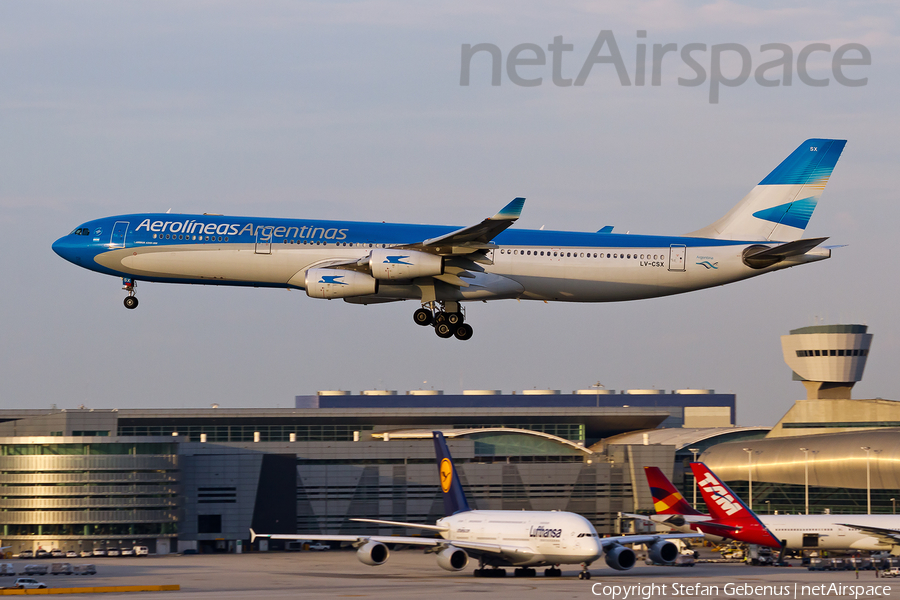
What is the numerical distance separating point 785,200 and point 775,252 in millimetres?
5070

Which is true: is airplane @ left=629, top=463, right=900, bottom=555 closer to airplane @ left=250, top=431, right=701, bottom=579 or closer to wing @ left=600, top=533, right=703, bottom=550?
wing @ left=600, top=533, right=703, bottom=550

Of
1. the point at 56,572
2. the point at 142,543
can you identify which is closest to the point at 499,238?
the point at 56,572

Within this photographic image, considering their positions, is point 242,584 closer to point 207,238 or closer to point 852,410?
point 207,238

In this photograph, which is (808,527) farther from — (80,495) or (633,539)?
(80,495)

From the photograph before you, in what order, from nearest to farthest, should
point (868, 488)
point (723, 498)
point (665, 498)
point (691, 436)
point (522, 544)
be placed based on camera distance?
point (522, 544) → point (723, 498) → point (665, 498) → point (868, 488) → point (691, 436)

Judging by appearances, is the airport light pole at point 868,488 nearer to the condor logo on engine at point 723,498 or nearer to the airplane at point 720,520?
the airplane at point 720,520

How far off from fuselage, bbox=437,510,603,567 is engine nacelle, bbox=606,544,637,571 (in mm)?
1174

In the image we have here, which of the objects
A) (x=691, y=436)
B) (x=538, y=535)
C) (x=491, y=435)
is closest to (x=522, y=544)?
(x=538, y=535)

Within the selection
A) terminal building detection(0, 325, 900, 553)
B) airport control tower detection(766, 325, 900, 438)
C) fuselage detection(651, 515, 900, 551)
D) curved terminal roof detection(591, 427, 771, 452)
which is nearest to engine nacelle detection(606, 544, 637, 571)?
fuselage detection(651, 515, 900, 551)

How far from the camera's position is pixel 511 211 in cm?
4538

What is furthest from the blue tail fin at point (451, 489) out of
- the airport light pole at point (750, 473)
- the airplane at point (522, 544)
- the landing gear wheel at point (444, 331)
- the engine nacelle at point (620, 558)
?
the airport light pole at point (750, 473)

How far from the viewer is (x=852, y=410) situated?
125m

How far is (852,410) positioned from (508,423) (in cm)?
4038
